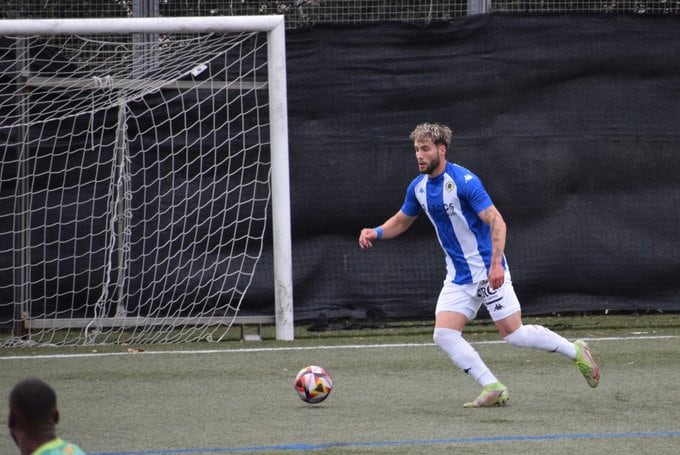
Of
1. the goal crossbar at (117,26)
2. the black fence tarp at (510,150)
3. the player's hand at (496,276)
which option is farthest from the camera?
the black fence tarp at (510,150)

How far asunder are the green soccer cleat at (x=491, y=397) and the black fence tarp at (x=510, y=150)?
3.87 metres

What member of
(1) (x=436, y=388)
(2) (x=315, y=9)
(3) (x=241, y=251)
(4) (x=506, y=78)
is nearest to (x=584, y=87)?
(4) (x=506, y=78)

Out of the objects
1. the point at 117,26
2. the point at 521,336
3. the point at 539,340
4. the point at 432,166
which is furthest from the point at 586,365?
the point at 117,26

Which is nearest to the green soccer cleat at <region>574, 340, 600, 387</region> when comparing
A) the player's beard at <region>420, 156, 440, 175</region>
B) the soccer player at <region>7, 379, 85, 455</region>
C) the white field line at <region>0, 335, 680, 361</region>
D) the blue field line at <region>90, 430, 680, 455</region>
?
the blue field line at <region>90, 430, 680, 455</region>

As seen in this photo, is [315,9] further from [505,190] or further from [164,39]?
[505,190]

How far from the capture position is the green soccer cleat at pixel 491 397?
6852 millimetres

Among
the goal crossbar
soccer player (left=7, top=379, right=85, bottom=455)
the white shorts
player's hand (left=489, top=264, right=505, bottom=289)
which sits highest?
the goal crossbar

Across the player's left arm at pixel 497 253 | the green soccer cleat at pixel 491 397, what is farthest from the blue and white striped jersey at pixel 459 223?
the green soccer cleat at pixel 491 397

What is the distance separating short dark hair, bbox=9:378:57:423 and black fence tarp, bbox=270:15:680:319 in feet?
24.3

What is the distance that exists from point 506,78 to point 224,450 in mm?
6083

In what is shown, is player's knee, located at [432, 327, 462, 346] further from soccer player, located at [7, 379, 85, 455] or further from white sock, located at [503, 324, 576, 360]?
soccer player, located at [7, 379, 85, 455]

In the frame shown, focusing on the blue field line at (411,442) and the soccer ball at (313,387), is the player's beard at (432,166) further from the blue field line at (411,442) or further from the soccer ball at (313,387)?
the blue field line at (411,442)

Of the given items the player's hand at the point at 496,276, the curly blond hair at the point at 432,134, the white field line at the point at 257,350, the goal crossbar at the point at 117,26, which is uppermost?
the goal crossbar at the point at 117,26

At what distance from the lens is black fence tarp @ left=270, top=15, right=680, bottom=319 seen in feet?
35.1
